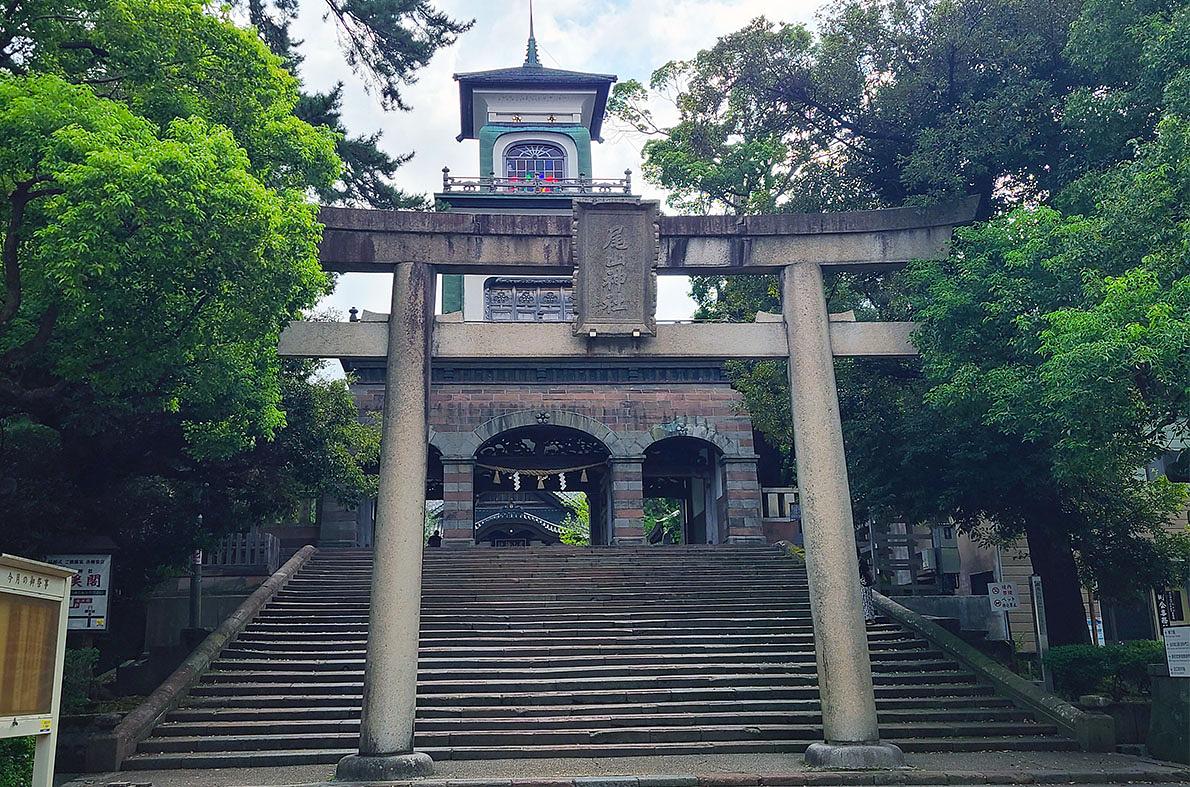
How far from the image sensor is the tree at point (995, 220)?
1026cm

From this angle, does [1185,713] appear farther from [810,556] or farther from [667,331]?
[667,331]

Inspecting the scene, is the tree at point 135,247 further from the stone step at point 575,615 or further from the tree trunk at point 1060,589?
the tree trunk at point 1060,589

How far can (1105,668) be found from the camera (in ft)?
47.6

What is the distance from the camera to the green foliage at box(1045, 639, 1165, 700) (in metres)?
14.4

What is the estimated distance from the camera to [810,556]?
11.4 meters

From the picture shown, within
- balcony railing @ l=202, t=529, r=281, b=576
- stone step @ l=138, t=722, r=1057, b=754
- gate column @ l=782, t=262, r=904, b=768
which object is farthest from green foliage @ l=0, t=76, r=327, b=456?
balcony railing @ l=202, t=529, r=281, b=576

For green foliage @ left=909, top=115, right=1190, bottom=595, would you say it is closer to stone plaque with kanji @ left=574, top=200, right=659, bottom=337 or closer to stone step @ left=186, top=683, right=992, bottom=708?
stone plaque with kanji @ left=574, top=200, right=659, bottom=337

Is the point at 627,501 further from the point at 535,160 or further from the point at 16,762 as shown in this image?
the point at 16,762

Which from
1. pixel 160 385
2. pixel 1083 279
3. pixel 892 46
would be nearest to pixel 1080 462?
pixel 1083 279

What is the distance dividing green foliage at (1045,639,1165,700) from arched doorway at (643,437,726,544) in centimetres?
1033

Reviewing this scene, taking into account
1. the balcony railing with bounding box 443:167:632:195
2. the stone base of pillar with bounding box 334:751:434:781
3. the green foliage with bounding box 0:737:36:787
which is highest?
the balcony railing with bounding box 443:167:632:195

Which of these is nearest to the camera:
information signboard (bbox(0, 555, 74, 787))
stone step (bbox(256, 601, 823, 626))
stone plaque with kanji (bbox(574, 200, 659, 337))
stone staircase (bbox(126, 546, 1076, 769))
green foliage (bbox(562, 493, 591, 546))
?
information signboard (bbox(0, 555, 74, 787))

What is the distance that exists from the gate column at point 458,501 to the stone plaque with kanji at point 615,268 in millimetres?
12583

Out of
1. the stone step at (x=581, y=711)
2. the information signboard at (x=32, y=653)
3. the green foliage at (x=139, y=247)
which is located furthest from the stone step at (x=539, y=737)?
the information signboard at (x=32, y=653)
